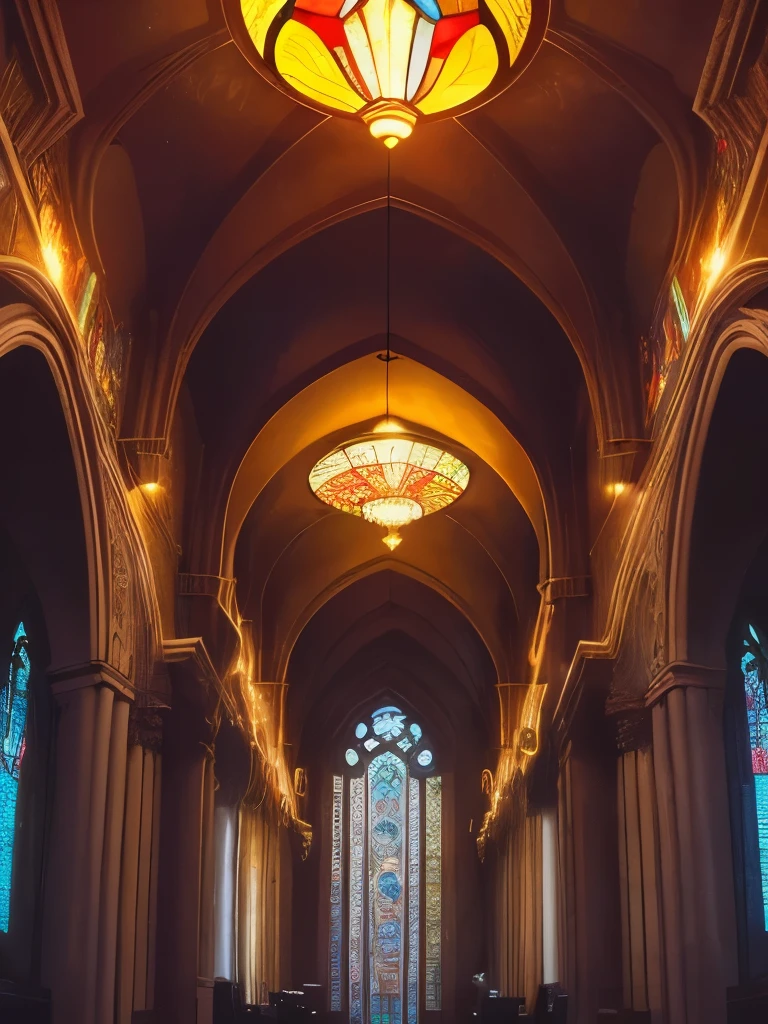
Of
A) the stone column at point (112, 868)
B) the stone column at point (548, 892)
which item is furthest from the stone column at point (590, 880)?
the stone column at point (112, 868)

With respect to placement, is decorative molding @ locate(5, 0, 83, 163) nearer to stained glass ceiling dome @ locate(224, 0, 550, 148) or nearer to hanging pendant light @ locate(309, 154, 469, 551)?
stained glass ceiling dome @ locate(224, 0, 550, 148)

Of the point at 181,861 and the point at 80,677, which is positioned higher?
the point at 80,677

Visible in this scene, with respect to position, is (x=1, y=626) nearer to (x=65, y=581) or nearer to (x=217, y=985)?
(x=65, y=581)

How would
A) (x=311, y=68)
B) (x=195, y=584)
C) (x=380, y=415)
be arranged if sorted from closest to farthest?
(x=311, y=68), (x=195, y=584), (x=380, y=415)

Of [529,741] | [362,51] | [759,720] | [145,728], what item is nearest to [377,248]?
[362,51]

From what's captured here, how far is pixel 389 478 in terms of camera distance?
595 inches

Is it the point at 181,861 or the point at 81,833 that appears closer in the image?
the point at 81,833

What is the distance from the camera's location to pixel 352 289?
40.5 ft

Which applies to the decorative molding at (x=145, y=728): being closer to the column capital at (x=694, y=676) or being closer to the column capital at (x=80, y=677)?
the column capital at (x=80, y=677)

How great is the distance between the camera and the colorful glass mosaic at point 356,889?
24453 millimetres

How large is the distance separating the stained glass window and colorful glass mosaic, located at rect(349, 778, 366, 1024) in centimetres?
1683

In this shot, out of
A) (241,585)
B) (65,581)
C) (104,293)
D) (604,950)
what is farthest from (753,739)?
(241,585)

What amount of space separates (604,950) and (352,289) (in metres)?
6.74

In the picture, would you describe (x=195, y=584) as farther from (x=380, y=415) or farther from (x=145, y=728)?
(x=380, y=415)
